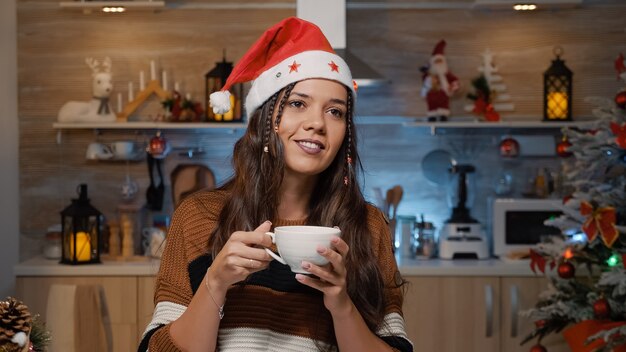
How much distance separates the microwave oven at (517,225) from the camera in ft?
14.0

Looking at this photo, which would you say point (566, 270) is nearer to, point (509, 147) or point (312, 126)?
point (509, 147)

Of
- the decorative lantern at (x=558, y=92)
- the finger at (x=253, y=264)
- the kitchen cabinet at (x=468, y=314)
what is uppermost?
the decorative lantern at (x=558, y=92)

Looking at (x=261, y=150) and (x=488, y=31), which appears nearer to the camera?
(x=261, y=150)

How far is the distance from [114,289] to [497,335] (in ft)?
5.70

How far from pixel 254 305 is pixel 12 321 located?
0.48 m

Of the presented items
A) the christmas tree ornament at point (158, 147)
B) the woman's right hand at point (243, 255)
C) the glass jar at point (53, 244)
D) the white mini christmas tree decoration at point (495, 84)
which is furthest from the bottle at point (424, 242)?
the woman's right hand at point (243, 255)

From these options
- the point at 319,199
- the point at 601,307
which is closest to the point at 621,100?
the point at 601,307

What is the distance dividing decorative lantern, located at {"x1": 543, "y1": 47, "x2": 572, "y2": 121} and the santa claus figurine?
45 centimetres

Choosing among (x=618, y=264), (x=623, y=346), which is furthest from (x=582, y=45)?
(x=623, y=346)

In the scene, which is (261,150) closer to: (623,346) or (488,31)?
(623,346)

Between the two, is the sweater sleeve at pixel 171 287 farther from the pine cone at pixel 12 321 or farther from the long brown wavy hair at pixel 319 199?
the pine cone at pixel 12 321

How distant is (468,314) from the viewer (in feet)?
13.3

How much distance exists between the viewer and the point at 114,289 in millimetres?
4055

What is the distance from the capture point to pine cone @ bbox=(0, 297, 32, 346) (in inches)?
54.1
